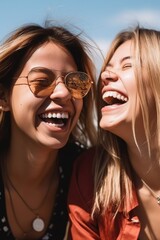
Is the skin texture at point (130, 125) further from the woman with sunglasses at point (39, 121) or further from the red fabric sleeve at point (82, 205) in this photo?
the red fabric sleeve at point (82, 205)

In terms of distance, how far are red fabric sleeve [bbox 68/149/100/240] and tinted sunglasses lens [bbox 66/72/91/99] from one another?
65 centimetres

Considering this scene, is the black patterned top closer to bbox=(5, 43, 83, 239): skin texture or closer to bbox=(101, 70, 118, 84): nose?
bbox=(5, 43, 83, 239): skin texture

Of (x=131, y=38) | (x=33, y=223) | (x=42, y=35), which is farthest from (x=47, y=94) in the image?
(x=33, y=223)

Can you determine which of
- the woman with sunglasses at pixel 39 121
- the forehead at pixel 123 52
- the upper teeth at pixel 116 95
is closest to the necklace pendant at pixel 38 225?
the woman with sunglasses at pixel 39 121

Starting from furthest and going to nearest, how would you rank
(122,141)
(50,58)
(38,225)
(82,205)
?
(122,141) → (38,225) → (82,205) → (50,58)

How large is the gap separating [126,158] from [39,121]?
2.77 feet

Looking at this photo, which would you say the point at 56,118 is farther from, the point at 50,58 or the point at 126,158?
the point at 126,158

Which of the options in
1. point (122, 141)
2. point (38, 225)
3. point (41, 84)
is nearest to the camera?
point (41, 84)

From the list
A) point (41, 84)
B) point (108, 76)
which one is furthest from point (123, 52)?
point (41, 84)

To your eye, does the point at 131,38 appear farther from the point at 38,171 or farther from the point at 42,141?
the point at 38,171

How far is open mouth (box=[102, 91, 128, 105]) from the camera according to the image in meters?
3.78

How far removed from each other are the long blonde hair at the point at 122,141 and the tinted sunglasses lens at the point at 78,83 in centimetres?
23

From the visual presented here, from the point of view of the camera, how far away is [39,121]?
150 inches

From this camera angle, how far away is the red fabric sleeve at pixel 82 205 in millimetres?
3891
